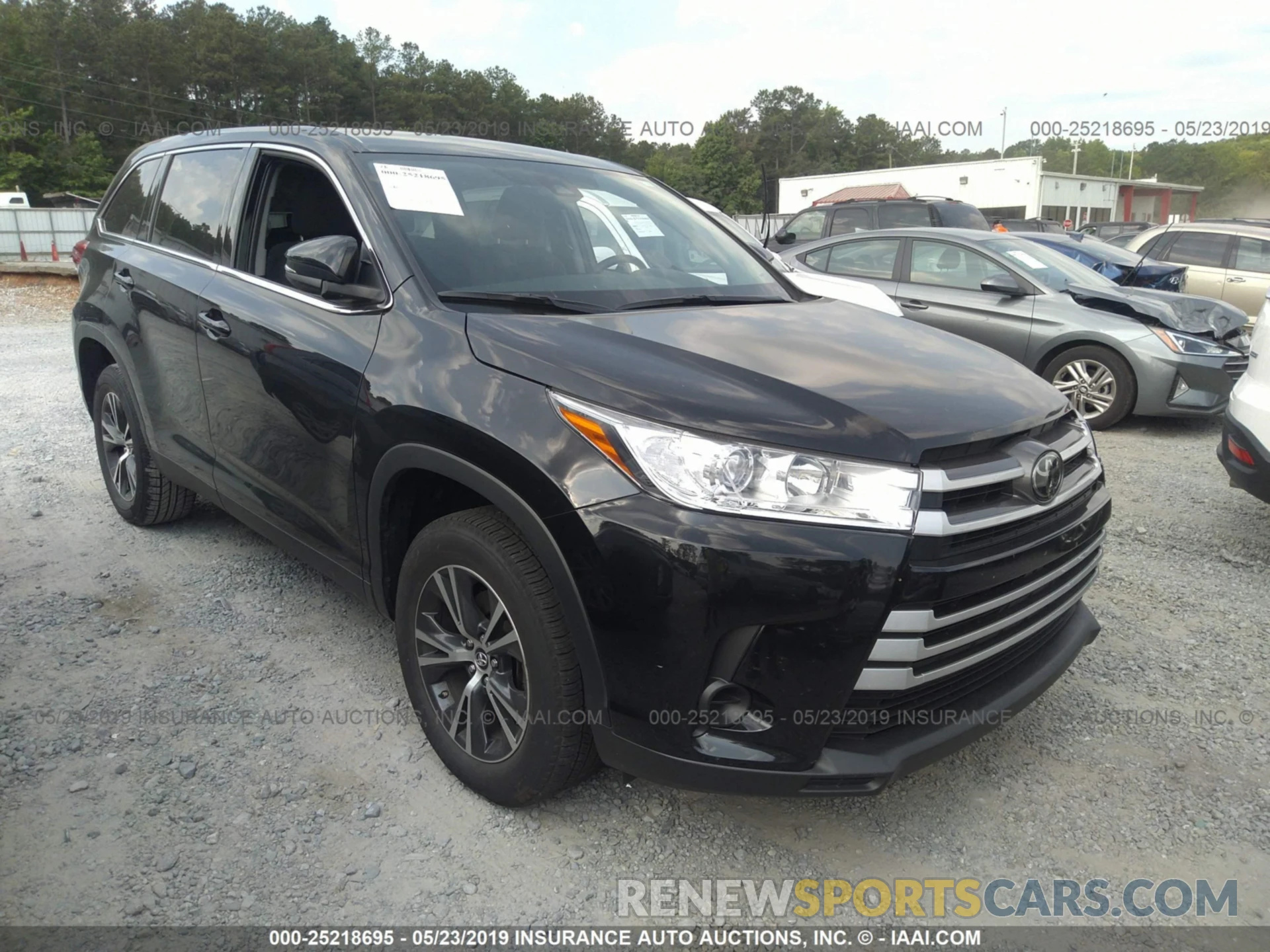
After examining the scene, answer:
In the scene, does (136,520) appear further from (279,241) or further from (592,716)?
(592,716)

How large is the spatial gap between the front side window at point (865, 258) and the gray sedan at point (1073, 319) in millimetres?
14

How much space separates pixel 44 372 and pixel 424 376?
871 centimetres

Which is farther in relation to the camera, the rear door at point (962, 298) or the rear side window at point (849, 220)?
the rear side window at point (849, 220)

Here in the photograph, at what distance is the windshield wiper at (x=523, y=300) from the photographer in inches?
103

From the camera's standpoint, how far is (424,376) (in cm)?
245

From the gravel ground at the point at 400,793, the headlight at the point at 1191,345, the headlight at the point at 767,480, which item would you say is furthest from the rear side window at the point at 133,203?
the headlight at the point at 1191,345

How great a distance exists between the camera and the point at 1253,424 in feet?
13.1

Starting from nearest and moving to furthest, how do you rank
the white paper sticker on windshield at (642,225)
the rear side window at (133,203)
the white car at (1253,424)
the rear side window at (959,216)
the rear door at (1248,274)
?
the white paper sticker on windshield at (642,225), the white car at (1253,424), the rear side window at (133,203), the rear door at (1248,274), the rear side window at (959,216)

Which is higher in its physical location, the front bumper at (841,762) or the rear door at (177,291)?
the rear door at (177,291)

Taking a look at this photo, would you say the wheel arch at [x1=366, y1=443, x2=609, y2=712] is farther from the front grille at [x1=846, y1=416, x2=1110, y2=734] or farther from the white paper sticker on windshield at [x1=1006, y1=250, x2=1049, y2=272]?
the white paper sticker on windshield at [x1=1006, y1=250, x2=1049, y2=272]

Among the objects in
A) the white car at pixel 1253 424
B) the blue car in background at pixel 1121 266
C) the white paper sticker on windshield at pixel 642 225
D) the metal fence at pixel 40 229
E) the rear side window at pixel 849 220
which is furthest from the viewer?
the metal fence at pixel 40 229
